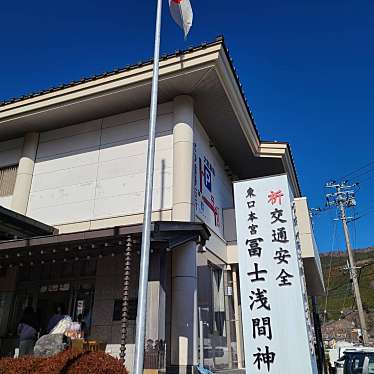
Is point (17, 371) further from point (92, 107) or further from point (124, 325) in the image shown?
point (92, 107)

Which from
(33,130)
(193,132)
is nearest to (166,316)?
(193,132)

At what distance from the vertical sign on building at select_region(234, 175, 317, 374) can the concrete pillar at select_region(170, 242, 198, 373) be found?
351cm

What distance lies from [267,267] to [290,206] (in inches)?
45.1

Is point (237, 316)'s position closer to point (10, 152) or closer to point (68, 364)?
point (68, 364)

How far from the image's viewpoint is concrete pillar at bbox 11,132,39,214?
42.7 feet

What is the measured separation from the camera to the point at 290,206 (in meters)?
6.55

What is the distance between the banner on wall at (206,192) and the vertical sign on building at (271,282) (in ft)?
14.9

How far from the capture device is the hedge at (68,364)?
5.99 m

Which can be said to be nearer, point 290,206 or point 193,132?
point 290,206

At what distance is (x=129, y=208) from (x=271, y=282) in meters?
6.16

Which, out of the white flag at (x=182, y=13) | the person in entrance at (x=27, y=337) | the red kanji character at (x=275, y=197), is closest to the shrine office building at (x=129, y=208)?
the person in entrance at (x=27, y=337)

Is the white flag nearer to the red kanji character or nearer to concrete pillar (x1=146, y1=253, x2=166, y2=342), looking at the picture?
the red kanji character

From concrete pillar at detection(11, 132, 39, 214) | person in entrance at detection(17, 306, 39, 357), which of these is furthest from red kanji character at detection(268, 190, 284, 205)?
concrete pillar at detection(11, 132, 39, 214)

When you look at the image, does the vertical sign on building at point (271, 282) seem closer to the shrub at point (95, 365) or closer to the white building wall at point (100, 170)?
the shrub at point (95, 365)
